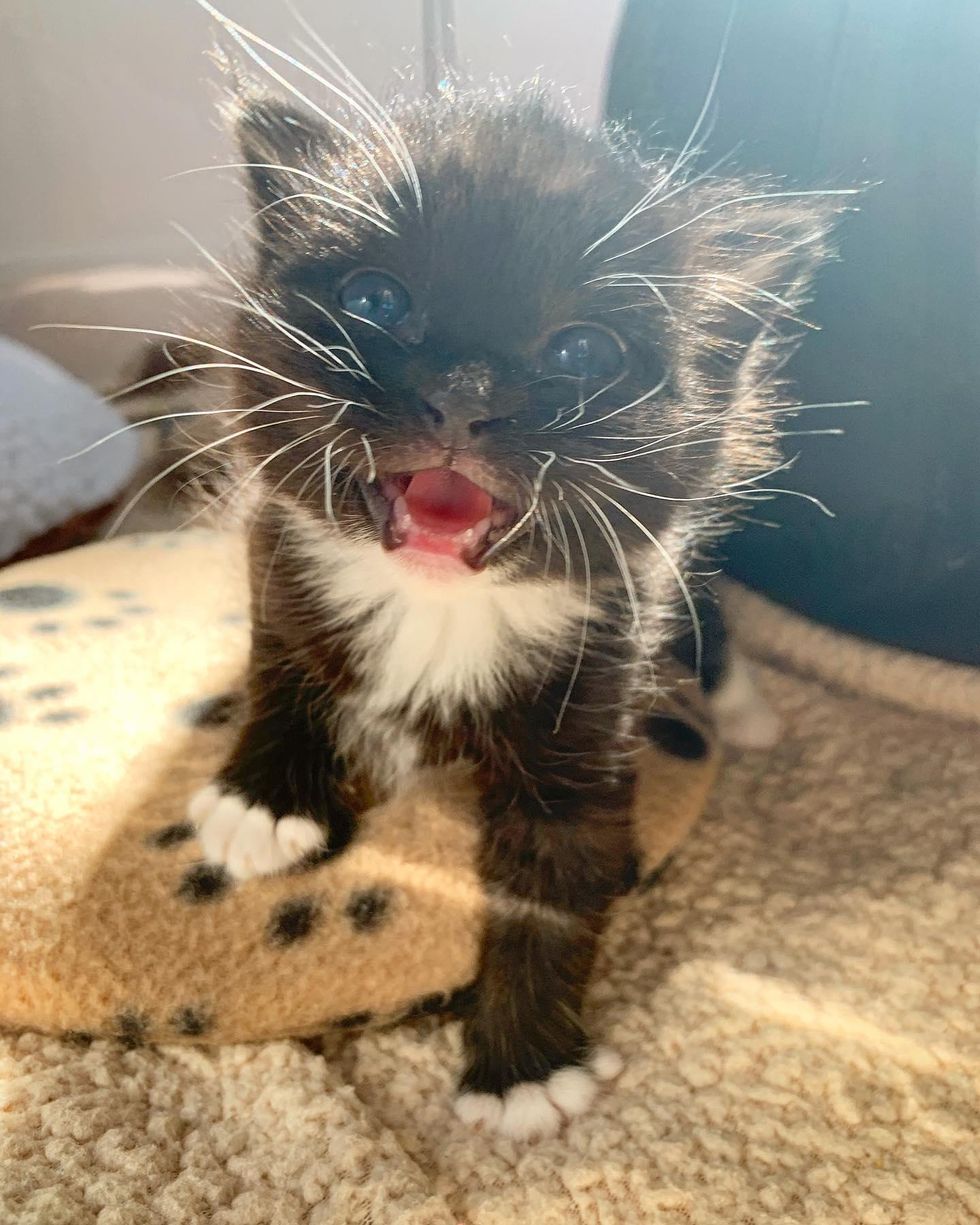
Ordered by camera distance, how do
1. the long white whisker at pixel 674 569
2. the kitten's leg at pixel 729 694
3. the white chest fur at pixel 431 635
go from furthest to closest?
1. the kitten's leg at pixel 729 694
2. the white chest fur at pixel 431 635
3. the long white whisker at pixel 674 569

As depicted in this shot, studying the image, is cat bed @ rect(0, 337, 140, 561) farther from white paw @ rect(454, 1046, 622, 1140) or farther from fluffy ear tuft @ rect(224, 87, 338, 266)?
white paw @ rect(454, 1046, 622, 1140)

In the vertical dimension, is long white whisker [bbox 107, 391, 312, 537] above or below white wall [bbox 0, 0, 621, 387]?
below

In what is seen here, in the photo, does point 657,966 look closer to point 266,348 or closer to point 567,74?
point 266,348

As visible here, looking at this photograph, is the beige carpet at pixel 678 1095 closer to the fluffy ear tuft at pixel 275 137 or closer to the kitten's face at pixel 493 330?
the kitten's face at pixel 493 330

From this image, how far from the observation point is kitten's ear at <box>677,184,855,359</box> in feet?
2.22

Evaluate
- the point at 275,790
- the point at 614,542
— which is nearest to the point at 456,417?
the point at 614,542

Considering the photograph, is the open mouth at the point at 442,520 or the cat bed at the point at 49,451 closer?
the open mouth at the point at 442,520

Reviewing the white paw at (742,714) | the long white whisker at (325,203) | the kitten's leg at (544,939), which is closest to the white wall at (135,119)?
the long white whisker at (325,203)

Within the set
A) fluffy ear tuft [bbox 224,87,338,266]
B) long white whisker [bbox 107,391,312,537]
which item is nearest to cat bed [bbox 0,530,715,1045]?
long white whisker [bbox 107,391,312,537]

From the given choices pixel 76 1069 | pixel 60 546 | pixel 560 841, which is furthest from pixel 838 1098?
pixel 60 546

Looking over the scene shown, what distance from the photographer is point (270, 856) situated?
76 centimetres

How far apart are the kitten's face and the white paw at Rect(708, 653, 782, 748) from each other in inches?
16.8

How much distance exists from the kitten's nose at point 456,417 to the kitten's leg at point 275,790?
14.5 inches

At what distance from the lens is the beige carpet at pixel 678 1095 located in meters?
0.60
